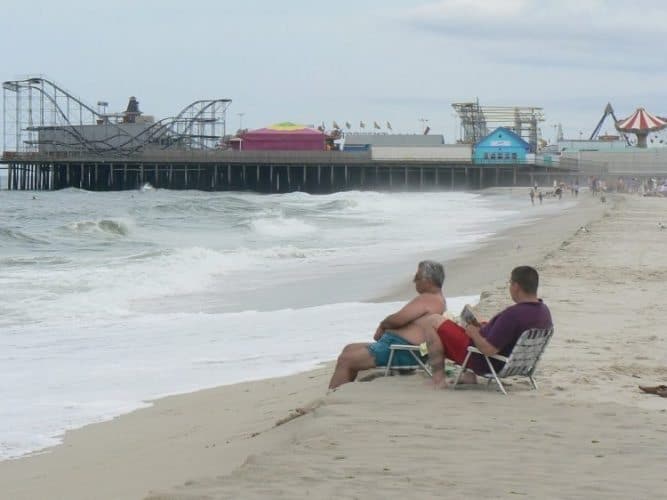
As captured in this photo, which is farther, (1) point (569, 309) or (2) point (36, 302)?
(2) point (36, 302)

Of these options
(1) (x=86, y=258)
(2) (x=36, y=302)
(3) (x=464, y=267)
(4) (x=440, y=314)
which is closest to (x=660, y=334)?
(4) (x=440, y=314)

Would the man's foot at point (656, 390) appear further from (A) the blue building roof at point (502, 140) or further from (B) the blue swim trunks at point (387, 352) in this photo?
(A) the blue building roof at point (502, 140)

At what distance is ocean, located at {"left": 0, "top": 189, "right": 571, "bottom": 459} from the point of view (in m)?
8.40

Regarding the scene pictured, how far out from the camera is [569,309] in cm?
1048

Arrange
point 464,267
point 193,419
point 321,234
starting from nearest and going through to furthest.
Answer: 1. point 193,419
2. point 464,267
3. point 321,234

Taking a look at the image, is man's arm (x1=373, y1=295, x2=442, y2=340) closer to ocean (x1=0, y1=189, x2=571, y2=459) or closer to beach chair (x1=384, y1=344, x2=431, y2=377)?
beach chair (x1=384, y1=344, x2=431, y2=377)

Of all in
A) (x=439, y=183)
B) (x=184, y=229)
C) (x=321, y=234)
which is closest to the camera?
(x=321, y=234)

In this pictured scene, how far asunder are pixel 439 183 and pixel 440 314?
7163 cm

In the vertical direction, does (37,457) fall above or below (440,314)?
below

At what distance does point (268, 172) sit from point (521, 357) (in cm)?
7545

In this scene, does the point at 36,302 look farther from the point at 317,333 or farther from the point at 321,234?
the point at 321,234

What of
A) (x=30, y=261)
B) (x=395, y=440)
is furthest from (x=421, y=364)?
(x=30, y=261)

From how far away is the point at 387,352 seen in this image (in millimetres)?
7121

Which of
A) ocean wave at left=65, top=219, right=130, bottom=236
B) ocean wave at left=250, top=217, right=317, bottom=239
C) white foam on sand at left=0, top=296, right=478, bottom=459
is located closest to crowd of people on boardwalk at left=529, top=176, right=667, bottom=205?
ocean wave at left=250, top=217, right=317, bottom=239
